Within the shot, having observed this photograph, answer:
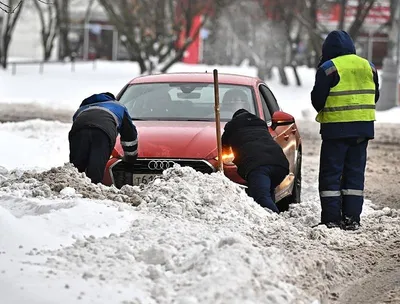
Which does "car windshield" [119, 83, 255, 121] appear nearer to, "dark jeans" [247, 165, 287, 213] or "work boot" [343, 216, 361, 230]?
"dark jeans" [247, 165, 287, 213]

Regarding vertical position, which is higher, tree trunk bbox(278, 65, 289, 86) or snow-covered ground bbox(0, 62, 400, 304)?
snow-covered ground bbox(0, 62, 400, 304)

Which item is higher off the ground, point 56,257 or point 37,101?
point 56,257

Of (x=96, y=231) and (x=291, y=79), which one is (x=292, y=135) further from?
(x=291, y=79)

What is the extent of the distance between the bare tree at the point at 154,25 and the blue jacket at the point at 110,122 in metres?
29.2

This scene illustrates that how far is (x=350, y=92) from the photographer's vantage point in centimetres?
995

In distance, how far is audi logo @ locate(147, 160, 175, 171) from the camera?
10.1 m

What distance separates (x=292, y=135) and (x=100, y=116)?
8.72 ft

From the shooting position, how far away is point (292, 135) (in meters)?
11.9

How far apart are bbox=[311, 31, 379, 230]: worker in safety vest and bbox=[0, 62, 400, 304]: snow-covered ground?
12.5 inches

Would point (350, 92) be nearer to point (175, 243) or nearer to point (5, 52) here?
point (175, 243)

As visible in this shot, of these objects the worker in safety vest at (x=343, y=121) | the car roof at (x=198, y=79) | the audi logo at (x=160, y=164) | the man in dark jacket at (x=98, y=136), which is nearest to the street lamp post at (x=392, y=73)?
the car roof at (x=198, y=79)

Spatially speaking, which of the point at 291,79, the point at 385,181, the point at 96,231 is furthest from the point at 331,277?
the point at 291,79

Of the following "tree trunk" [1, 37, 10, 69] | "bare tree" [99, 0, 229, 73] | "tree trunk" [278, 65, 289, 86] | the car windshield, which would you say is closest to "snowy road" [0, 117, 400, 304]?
the car windshield

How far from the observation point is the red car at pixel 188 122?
33.6 ft
